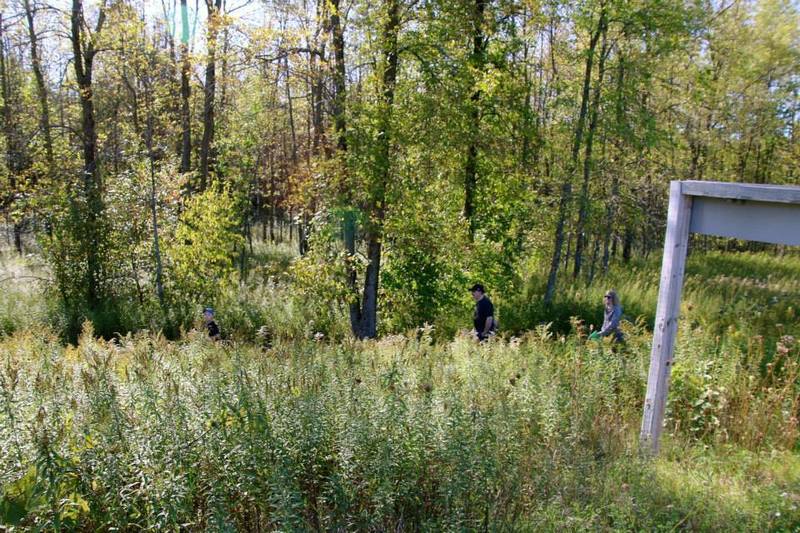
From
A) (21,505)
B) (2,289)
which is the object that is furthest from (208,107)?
(21,505)

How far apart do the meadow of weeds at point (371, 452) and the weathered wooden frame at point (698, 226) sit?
490mm

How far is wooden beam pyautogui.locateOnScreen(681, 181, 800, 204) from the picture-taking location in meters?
3.78

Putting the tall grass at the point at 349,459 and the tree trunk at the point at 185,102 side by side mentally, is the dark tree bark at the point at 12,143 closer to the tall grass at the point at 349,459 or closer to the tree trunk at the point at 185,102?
the tree trunk at the point at 185,102

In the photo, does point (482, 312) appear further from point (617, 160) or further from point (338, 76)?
point (617, 160)

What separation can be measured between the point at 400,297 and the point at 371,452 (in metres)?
8.18

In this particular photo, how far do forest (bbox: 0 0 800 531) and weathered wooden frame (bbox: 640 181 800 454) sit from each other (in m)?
0.53

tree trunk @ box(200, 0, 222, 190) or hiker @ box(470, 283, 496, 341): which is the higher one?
tree trunk @ box(200, 0, 222, 190)

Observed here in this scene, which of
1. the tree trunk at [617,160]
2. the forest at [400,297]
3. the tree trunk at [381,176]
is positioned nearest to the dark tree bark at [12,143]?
the forest at [400,297]

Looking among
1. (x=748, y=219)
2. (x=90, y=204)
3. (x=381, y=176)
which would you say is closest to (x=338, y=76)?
(x=381, y=176)

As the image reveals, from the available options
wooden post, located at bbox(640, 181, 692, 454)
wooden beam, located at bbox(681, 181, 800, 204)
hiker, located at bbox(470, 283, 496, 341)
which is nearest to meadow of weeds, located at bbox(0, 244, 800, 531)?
wooden post, located at bbox(640, 181, 692, 454)

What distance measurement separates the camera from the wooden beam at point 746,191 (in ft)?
12.4

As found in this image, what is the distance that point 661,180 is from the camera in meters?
20.9

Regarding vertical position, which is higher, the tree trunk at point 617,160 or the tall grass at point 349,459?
the tree trunk at point 617,160

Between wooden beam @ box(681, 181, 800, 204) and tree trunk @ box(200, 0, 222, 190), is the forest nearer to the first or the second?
tree trunk @ box(200, 0, 222, 190)
